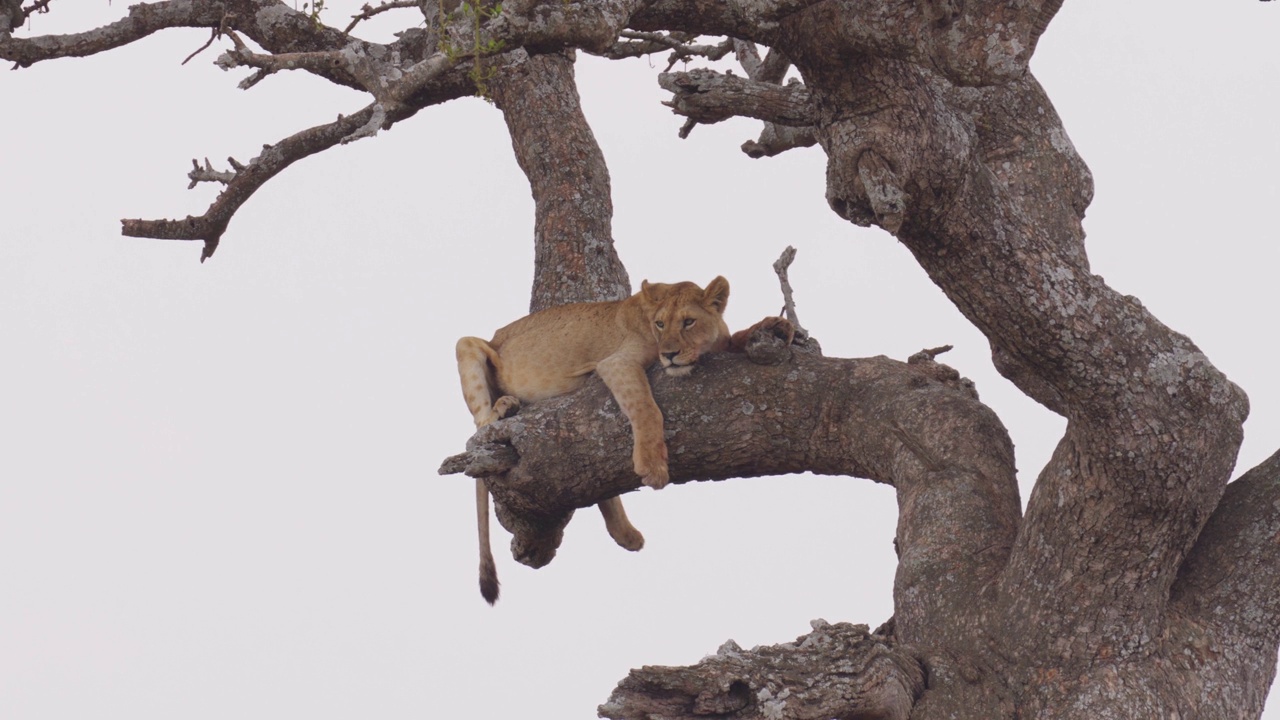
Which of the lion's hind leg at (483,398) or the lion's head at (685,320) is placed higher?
the lion's head at (685,320)

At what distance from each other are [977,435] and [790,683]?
1546 mm

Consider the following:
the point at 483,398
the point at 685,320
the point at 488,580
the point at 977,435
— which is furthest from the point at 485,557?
the point at 977,435

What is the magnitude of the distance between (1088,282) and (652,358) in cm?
230

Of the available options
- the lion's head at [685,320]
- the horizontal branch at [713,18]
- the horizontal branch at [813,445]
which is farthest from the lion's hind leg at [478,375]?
the horizontal branch at [713,18]

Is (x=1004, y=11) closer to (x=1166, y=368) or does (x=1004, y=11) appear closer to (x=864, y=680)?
(x=1166, y=368)

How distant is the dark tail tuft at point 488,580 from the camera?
7.64m

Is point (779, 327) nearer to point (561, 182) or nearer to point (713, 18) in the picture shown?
point (713, 18)

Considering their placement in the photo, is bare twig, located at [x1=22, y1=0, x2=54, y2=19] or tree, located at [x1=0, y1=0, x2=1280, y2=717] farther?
bare twig, located at [x1=22, y1=0, x2=54, y2=19]

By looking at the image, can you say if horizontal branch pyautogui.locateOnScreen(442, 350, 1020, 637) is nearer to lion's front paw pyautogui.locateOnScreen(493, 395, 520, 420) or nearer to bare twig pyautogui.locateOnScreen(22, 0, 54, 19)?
lion's front paw pyautogui.locateOnScreen(493, 395, 520, 420)

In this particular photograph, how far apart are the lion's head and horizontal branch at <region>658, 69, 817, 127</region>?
5.29 feet

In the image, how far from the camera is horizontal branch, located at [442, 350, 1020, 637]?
5719mm

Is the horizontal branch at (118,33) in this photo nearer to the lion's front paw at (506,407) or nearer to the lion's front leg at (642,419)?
the lion's front paw at (506,407)

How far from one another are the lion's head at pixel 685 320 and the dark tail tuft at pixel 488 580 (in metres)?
1.66

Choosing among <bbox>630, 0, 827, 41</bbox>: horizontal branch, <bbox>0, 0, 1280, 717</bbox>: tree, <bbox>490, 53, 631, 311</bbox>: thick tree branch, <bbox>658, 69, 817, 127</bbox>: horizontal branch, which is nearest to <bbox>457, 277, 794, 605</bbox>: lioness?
<bbox>0, 0, 1280, 717</bbox>: tree
